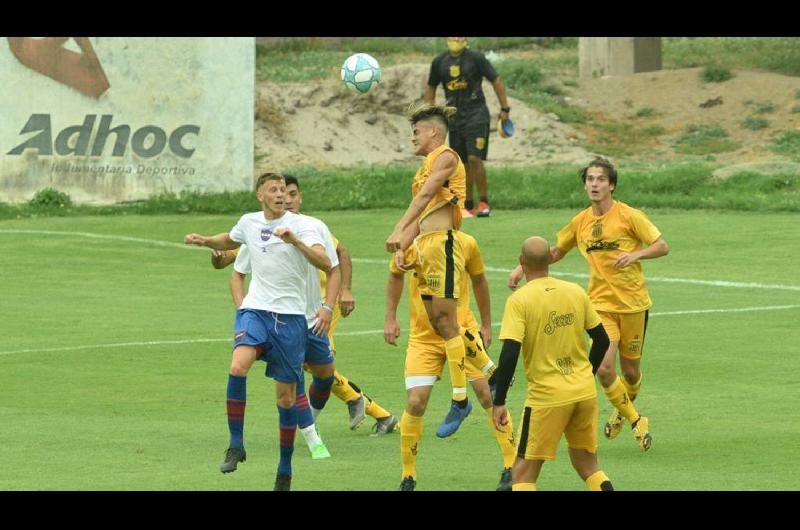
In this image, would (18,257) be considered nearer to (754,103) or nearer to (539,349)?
(539,349)

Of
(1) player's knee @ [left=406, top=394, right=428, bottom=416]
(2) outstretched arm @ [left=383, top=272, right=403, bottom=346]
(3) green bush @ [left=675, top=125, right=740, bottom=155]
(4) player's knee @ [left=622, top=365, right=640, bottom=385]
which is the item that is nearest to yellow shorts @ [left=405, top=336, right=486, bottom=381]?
(2) outstretched arm @ [left=383, top=272, right=403, bottom=346]

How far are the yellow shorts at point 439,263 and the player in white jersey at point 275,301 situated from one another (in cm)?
93

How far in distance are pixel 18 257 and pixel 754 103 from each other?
905 inches

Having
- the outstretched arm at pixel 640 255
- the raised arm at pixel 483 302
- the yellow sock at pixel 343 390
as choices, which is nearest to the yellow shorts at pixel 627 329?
the outstretched arm at pixel 640 255

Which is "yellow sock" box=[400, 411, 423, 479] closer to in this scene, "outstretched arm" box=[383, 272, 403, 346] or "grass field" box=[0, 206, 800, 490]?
"grass field" box=[0, 206, 800, 490]

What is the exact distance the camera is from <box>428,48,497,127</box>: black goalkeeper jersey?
2788cm

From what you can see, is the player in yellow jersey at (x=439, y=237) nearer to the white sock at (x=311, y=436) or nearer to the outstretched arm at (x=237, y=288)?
the white sock at (x=311, y=436)

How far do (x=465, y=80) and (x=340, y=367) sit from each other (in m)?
11.1

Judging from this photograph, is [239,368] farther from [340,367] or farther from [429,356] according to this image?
[340,367]

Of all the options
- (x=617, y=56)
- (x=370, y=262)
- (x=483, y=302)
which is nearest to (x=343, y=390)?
(x=483, y=302)

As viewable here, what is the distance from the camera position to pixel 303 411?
12891 mm

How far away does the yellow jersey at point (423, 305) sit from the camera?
513 inches

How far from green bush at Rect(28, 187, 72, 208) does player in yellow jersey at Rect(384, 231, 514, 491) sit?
19691 mm

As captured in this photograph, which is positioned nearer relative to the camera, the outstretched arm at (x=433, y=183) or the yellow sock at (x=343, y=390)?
the outstretched arm at (x=433, y=183)
